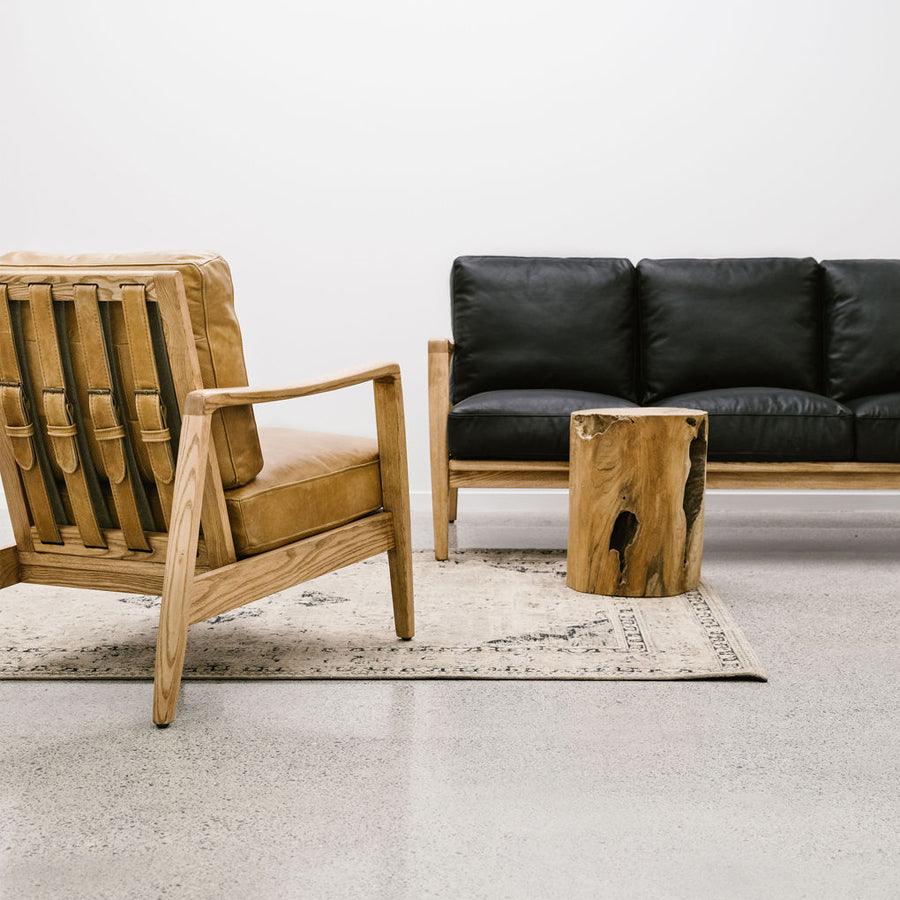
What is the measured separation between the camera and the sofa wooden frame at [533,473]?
3154 mm

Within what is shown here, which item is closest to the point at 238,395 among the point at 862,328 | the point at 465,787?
the point at 465,787

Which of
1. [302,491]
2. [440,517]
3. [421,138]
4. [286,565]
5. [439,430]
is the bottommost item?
[440,517]

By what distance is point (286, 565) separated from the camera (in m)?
2.05

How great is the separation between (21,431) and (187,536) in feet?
1.26

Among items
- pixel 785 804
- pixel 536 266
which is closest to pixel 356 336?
pixel 536 266

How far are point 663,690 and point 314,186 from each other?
8.68 feet

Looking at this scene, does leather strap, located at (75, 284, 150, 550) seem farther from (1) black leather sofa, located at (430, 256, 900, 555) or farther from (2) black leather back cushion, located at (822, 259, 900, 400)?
(2) black leather back cushion, located at (822, 259, 900, 400)

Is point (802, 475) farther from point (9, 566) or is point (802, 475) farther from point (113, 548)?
point (9, 566)

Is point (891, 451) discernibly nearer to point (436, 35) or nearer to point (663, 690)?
point (663, 690)

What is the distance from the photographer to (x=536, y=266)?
372 centimetres

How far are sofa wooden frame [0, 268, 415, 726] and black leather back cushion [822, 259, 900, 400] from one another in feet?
6.32

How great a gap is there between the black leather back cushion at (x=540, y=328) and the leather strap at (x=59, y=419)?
1.78 meters

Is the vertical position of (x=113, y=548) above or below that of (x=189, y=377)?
below

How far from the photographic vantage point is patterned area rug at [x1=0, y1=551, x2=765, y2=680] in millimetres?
2168
